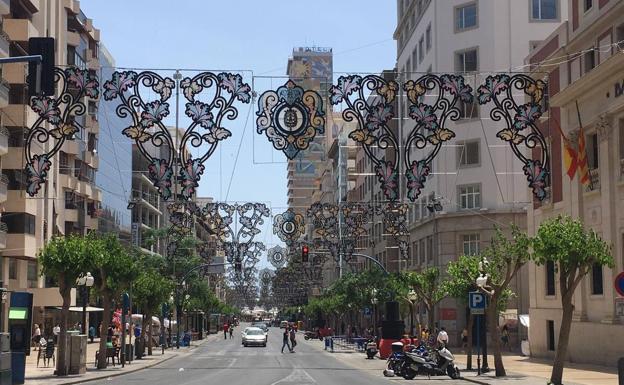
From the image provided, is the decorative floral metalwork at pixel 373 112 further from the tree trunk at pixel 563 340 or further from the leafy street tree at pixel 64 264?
the leafy street tree at pixel 64 264

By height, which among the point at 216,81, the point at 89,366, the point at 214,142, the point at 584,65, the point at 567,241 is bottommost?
the point at 89,366

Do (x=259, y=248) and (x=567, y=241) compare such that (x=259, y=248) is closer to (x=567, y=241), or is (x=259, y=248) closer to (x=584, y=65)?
(x=584, y=65)

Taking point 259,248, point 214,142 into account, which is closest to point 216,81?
point 214,142

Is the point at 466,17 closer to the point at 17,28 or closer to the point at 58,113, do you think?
the point at 17,28

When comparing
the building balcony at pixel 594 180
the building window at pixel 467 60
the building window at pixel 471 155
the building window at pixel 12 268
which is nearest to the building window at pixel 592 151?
the building balcony at pixel 594 180

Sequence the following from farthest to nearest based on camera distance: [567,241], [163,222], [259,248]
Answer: [163,222] < [259,248] < [567,241]

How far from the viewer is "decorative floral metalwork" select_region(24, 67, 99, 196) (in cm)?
3055

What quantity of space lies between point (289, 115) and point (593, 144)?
54.5 feet

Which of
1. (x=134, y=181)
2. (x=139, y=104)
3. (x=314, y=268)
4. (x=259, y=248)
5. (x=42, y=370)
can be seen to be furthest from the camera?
(x=134, y=181)

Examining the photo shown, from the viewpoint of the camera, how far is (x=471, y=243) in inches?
2616

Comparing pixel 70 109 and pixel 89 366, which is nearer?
pixel 70 109

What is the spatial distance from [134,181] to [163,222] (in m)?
16.0

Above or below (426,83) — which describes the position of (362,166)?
above

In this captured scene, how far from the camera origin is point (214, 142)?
3089cm
